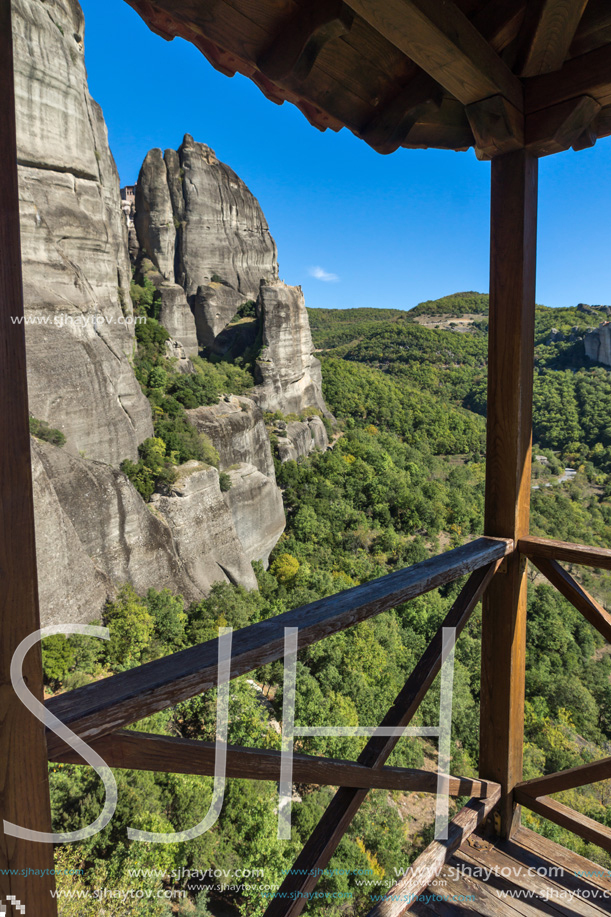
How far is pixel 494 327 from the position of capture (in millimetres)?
2025

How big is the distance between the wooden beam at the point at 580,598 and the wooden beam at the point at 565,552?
35mm

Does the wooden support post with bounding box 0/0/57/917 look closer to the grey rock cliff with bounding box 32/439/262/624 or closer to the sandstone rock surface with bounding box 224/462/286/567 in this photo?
the grey rock cliff with bounding box 32/439/262/624

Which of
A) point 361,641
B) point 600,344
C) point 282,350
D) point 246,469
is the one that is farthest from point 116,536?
point 600,344

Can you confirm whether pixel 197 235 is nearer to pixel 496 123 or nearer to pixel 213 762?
pixel 496 123

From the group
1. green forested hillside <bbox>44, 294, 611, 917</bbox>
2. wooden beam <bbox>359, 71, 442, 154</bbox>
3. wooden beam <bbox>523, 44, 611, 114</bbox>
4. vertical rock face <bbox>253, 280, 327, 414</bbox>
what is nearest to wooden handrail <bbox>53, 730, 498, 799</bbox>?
green forested hillside <bbox>44, 294, 611, 917</bbox>

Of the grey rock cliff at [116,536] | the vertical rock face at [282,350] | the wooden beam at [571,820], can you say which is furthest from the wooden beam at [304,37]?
the vertical rock face at [282,350]

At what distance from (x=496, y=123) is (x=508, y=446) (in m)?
1.16

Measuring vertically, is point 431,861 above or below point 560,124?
below

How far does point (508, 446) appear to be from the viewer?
201 centimetres

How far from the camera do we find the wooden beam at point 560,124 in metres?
1.71

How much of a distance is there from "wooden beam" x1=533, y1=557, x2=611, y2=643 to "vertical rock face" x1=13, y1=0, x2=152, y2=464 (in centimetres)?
1140

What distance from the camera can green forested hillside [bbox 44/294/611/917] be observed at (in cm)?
925

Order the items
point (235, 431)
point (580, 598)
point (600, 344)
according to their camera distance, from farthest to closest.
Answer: point (600, 344) < point (235, 431) < point (580, 598)
